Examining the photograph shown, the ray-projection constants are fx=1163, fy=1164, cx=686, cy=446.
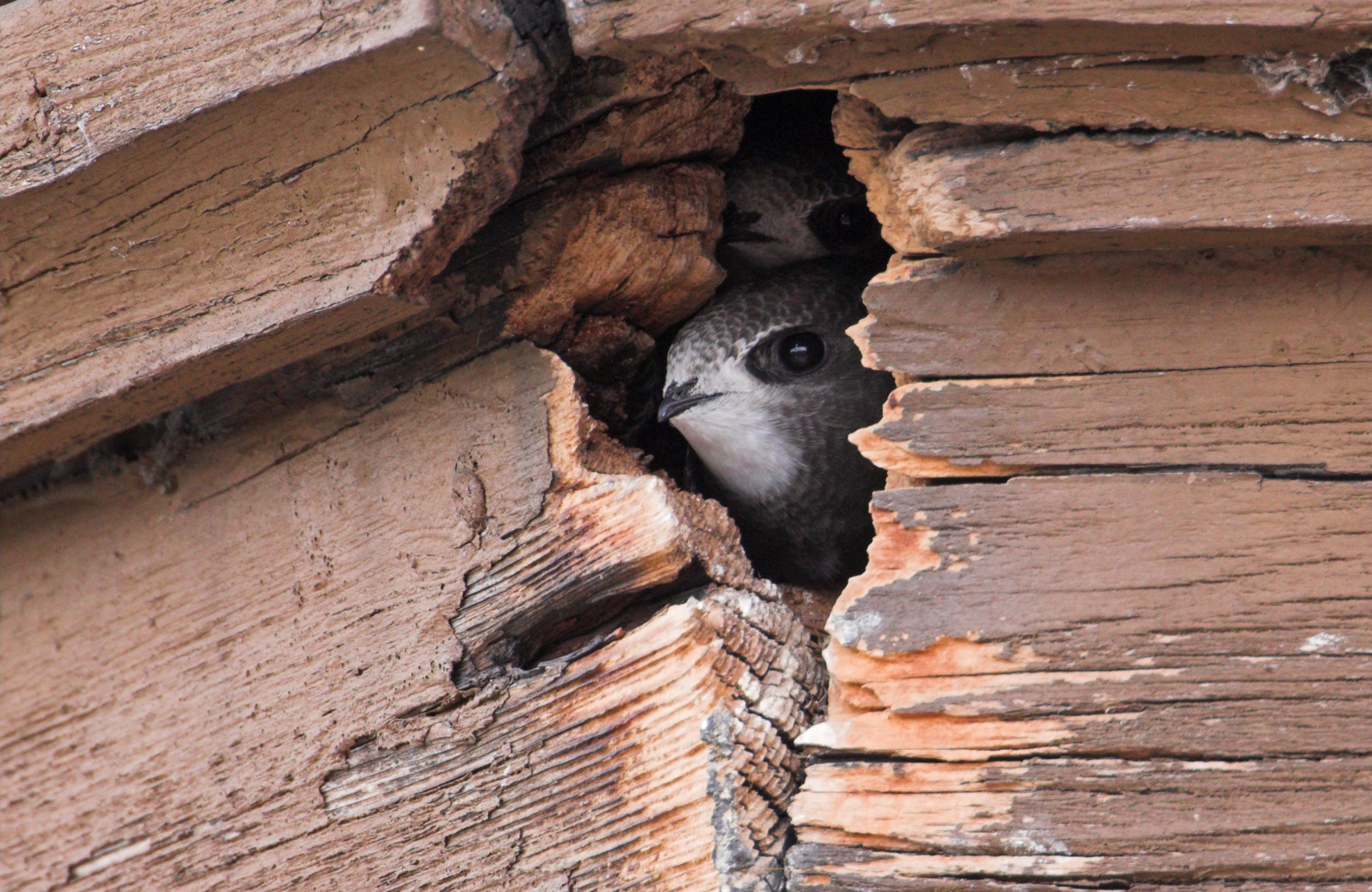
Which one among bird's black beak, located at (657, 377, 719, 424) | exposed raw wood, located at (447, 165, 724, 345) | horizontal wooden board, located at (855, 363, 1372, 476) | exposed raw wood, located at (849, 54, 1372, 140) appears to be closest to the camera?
exposed raw wood, located at (849, 54, 1372, 140)

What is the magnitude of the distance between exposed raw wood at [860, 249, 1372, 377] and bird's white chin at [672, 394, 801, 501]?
1.04m

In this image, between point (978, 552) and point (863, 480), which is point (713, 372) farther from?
point (978, 552)

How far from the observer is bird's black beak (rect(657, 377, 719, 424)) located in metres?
2.78

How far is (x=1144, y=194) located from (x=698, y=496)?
905 mm

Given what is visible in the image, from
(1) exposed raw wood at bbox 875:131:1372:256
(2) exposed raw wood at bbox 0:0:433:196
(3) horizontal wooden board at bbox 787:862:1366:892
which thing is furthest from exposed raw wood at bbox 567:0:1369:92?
(3) horizontal wooden board at bbox 787:862:1366:892

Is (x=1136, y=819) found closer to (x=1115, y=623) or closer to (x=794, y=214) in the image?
(x=1115, y=623)

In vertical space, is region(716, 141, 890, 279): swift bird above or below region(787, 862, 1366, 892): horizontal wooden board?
above

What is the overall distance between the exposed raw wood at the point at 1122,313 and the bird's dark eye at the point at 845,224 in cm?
166

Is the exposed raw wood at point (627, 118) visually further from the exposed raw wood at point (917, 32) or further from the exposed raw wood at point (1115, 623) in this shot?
the exposed raw wood at point (1115, 623)

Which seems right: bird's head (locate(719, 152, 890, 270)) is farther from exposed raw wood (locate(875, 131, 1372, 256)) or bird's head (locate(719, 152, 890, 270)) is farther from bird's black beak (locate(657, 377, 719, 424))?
exposed raw wood (locate(875, 131, 1372, 256))

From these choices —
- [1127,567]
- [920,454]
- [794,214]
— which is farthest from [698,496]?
[794,214]

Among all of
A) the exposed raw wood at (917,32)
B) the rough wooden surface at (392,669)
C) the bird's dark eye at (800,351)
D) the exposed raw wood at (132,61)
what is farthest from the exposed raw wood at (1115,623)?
the bird's dark eye at (800,351)

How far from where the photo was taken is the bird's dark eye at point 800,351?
299 cm

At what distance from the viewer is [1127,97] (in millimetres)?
1636
